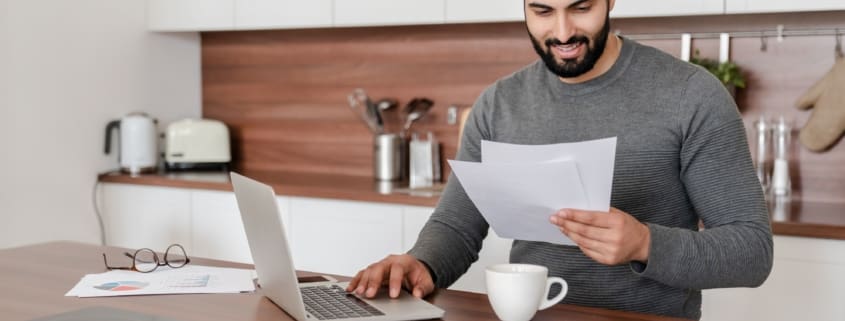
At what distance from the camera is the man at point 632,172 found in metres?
1.62

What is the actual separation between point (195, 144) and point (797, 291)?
7.59 ft

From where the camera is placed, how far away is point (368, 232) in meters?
3.26

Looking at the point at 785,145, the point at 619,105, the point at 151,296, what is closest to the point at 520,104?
the point at 619,105

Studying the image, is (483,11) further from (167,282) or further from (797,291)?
(167,282)

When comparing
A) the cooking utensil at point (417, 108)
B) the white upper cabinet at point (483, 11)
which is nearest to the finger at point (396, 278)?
the white upper cabinet at point (483, 11)

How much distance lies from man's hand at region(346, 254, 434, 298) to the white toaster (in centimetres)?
233

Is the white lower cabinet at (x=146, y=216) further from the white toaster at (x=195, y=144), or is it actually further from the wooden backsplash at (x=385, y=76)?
the wooden backsplash at (x=385, y=76)

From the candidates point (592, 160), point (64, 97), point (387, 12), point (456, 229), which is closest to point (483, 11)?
point (387, 12)

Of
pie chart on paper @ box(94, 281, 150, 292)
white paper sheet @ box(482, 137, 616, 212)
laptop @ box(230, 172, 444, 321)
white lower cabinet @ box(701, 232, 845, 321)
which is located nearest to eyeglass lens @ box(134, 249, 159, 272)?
pie chart on paper @ box(94, 281, 150, 292)

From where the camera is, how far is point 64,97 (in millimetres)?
3625

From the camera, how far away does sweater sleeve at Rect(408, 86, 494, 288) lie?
184 centimetres

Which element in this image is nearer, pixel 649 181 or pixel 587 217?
pixel 587 217

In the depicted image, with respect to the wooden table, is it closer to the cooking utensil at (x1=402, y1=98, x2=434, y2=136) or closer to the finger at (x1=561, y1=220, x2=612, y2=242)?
the finger at (x1=561, y1=220, x2=612, y2=242)

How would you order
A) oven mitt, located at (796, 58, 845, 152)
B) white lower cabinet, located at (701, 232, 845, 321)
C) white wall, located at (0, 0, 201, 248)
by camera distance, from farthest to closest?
white wall, located at (0, 0, 201, 248), oven mitt, located at (796, 58, 845, 152), white lower cabinet, located at (701, 232, 845, 321)
